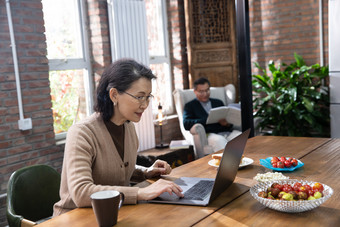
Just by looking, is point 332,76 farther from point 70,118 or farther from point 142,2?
Answer: point 70,118

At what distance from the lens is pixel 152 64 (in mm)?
5246

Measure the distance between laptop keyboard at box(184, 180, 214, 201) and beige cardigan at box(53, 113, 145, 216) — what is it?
0.76 feet

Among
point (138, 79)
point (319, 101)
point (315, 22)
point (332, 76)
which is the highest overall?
point (315, 22)

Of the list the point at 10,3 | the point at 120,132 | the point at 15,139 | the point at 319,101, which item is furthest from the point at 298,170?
the point at 319,101

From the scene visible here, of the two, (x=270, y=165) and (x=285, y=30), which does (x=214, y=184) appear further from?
(x=285, y=30)

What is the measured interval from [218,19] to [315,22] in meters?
1.27

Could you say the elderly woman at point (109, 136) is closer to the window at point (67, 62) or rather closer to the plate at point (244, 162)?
the plate at point (244, 162)

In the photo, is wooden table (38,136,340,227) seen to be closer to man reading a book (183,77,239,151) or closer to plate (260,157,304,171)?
plate (260,157,304,171)

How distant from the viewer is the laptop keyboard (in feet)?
5.40

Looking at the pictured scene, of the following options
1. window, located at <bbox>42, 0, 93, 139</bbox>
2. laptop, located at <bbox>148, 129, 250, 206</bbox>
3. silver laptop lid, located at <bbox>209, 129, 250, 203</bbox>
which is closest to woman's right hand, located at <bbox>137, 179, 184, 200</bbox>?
laptop, located at <bbox>148, 129, 250, 206</bbox>

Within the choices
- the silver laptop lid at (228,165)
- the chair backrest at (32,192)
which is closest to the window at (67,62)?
the chair backrest at (32,192)

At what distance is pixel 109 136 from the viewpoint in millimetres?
1896

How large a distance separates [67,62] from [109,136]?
228 centimetres

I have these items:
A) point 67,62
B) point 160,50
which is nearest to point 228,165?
point 67,62
